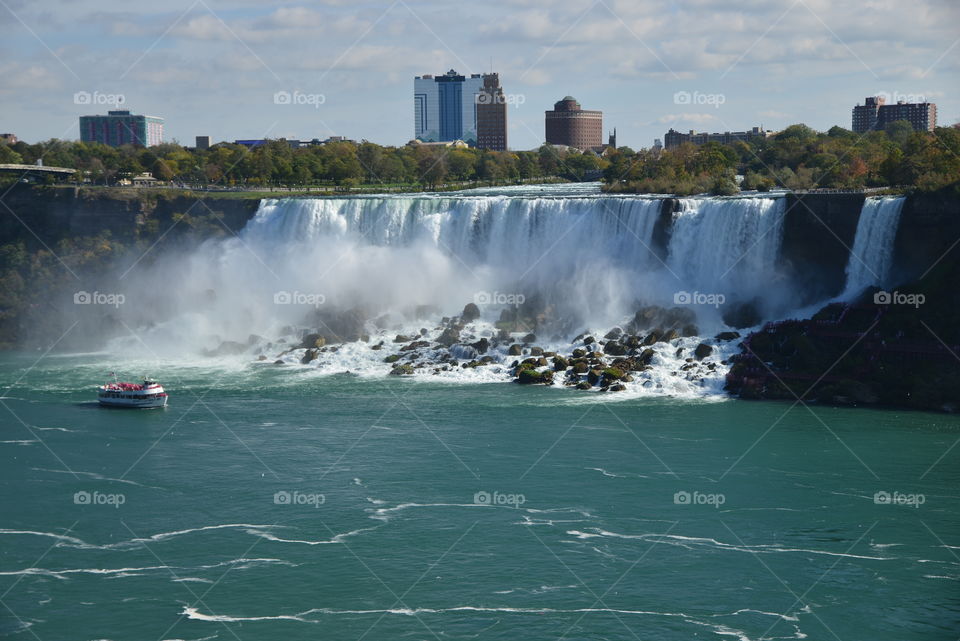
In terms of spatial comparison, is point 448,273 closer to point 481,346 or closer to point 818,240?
point 481,346

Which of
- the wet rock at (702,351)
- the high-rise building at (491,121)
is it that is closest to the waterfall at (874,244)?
the wet rock at (702,351)

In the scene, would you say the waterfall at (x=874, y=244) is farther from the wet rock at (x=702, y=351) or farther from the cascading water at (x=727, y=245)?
the wet rock at (x=702, y=351)

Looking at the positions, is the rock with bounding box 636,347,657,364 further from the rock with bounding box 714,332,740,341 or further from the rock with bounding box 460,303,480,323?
the rock with bounding box 460,303,480,323

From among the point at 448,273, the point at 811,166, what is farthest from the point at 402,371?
the point at 811,166

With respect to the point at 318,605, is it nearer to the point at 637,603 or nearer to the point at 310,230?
the point at 637,603

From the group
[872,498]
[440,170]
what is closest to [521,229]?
[872,498]

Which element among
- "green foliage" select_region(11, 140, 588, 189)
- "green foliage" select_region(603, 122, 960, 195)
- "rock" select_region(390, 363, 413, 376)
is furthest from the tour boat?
"green foliage" select_region(11, 140, 588, 189)
